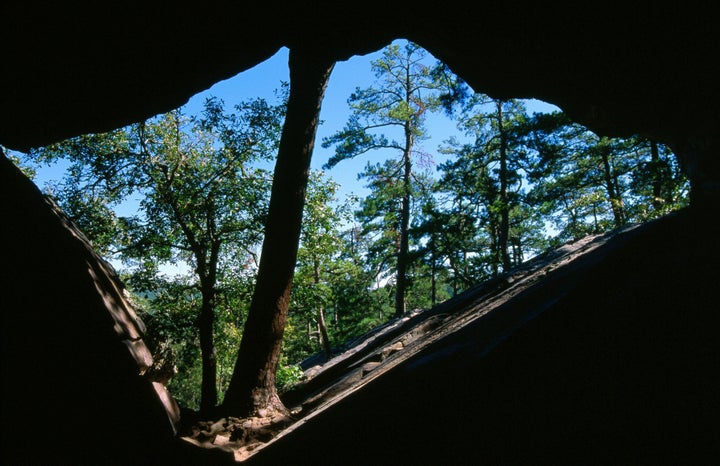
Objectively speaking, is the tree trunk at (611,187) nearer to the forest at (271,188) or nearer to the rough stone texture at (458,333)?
the forest at (271,188)

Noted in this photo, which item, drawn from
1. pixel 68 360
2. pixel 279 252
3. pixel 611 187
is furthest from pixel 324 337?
pixel 611 187

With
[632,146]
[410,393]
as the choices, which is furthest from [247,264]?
[632,146]

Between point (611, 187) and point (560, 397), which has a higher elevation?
point (611, 187)

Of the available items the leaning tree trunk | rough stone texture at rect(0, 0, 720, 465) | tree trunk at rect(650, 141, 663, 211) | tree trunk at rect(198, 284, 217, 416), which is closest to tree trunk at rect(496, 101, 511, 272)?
tree trunk at rect(650, 141, 663, 211)

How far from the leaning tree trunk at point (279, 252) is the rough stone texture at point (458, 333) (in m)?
0.60

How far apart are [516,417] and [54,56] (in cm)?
567

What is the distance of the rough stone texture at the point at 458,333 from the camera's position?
198 centimetres

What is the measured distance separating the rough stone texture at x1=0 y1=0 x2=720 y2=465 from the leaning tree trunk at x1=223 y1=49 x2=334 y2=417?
599 mm

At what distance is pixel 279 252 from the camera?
3.73 m

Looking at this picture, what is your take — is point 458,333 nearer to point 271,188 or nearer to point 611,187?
point 271,188

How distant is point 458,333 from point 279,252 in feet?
7.45

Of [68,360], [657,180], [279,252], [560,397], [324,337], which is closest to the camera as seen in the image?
[560,397]

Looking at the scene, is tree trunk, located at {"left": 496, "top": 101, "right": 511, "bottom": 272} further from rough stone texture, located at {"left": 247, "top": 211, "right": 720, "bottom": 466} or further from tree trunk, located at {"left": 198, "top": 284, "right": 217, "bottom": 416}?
rough stone texture, located at {"left": 247, "top": 211, "right": 720, "bottom": 466}

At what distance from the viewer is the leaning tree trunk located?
3.32 metres
